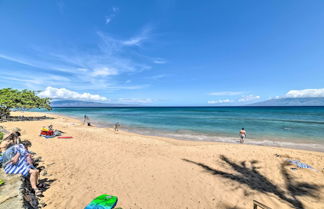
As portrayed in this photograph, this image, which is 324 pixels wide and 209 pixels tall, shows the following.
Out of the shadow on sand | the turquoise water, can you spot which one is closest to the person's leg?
the shadow on sand

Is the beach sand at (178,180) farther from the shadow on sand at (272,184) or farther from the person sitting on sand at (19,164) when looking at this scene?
the person sitting on sand at (19,164)

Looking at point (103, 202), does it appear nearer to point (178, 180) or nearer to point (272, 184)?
point (178, 180)

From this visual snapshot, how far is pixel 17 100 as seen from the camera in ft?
85.6

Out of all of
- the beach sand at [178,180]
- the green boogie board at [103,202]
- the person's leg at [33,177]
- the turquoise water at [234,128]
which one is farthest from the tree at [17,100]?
the green boogie board at [103,202]

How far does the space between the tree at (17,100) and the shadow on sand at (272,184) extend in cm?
3255

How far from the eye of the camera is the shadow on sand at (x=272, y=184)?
5508 mm

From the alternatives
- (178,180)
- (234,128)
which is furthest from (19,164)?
(234,128)

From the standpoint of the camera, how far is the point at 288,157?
31.4ft

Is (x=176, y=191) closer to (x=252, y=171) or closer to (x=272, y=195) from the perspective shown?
(x=272, y=195)

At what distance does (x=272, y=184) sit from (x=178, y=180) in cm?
431

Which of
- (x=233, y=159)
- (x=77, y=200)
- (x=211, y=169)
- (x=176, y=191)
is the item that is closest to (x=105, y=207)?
(x=77, y=200)

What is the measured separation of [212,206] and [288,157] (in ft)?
28.3

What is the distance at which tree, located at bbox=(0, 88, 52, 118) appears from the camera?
23.5 meters

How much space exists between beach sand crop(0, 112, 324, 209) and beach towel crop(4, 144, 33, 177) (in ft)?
3.51
